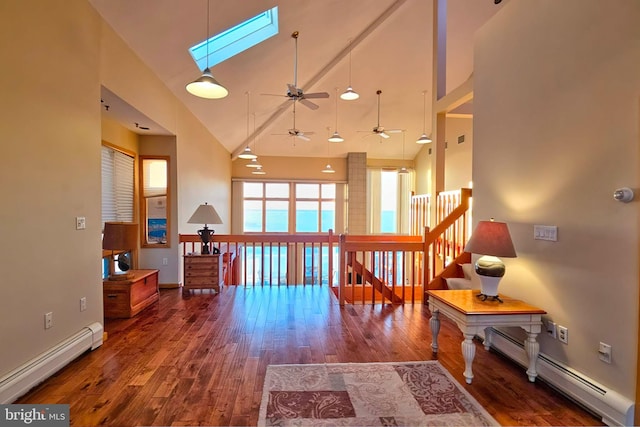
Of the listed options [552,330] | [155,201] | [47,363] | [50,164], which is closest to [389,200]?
[155,201]

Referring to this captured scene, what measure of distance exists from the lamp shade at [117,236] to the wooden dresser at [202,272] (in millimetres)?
1466

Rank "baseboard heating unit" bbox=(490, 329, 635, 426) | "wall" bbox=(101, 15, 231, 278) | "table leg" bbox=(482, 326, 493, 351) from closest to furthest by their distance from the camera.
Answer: "baseboard heating unit" bbox=(490, 329, 635, 426) → "table leg" bbox=(482, 326, 493, 351) → "wall" bbox=(101, 15, 231, 278)

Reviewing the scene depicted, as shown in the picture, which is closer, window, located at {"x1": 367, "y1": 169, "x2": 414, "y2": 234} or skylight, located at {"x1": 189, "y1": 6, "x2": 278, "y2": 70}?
skylight, located at {"x1": 189, "y1": 6, "x2": 278, "y2": 70}

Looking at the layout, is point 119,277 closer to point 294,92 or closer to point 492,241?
point 294,92

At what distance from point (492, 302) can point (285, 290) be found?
324cm

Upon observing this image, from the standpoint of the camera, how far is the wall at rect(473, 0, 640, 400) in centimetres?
179

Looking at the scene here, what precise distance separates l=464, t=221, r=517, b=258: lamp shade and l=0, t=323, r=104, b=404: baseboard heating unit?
3.50m

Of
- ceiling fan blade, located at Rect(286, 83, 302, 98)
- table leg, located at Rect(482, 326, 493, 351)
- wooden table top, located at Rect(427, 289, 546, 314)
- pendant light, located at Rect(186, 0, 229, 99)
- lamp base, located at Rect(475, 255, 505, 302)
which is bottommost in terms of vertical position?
table leg, located at Rect(482, 326, 493, 351)

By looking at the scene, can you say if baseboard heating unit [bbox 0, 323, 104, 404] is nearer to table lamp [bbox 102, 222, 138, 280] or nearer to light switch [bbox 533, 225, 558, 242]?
table lamp [bbox 102, 222, 138, 280]

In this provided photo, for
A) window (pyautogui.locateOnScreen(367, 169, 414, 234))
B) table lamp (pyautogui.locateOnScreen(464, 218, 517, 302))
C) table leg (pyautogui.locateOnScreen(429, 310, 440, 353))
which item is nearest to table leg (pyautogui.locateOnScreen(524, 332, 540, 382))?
table lamp (pyautogui.locateOnScreen(464, 218, 517, 302))

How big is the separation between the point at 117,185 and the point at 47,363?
2.88 metres

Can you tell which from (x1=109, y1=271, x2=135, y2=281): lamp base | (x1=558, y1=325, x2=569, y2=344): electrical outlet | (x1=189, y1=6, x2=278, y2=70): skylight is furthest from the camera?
(x1=189, y1=6, x2=278, y2=70): skylight

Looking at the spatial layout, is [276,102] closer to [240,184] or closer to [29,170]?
[240,184]

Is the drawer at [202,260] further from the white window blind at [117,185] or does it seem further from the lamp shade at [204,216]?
the white window blind at [117,185]
